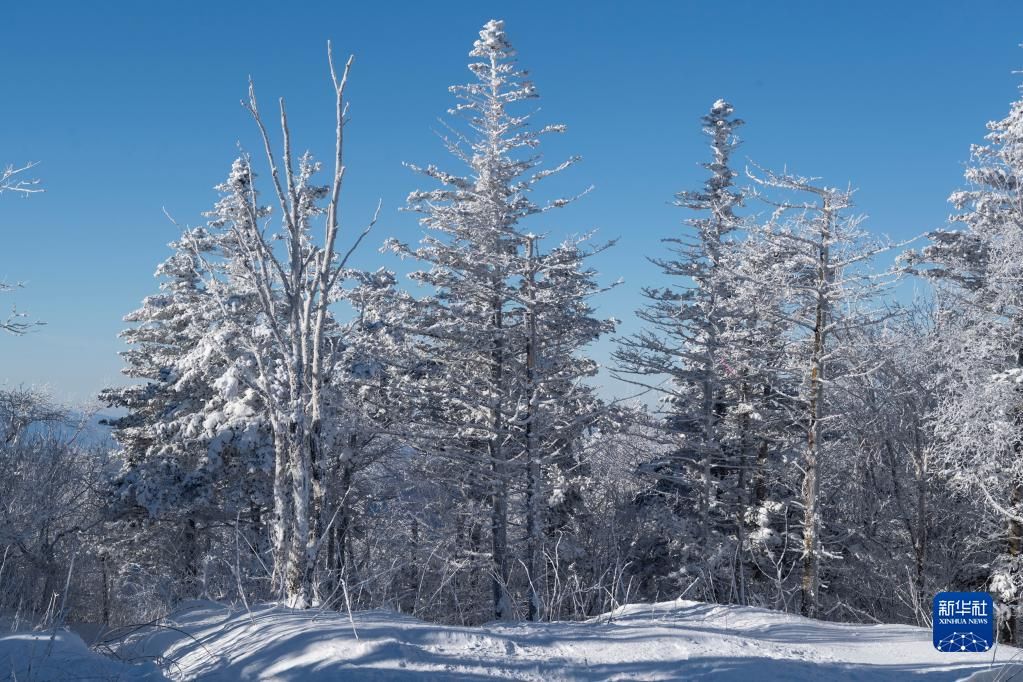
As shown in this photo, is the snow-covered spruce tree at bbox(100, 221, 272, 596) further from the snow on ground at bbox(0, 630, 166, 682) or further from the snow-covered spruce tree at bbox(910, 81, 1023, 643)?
the snow-covered spruce tree at bbox(910, 81, 1023, 643)

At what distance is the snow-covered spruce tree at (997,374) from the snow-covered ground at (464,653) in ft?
28.1

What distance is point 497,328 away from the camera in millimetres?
16359

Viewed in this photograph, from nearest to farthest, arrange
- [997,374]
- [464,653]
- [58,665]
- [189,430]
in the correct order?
[58,665] → [464,653] → [997,374] → [189,430]

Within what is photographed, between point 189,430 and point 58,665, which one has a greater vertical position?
point 189,430

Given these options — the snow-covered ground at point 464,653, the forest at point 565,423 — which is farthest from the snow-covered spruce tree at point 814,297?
the snow-covered ground at point 464,653

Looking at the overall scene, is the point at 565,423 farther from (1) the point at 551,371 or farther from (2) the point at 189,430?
(2) the point at 189,430

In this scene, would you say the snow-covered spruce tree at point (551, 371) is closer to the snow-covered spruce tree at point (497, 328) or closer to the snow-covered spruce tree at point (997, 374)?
the snow-covered spruce tree at point (497, 328)

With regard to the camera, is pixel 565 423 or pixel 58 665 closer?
pixel 58 665

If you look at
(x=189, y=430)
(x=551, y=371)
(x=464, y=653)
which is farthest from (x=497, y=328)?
(x=464, y=653)

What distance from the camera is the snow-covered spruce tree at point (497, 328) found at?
16031 millimetres

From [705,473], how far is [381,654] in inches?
643

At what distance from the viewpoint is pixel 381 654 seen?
380cm

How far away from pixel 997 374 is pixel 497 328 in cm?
962

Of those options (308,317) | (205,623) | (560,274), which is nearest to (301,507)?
(205,623)
